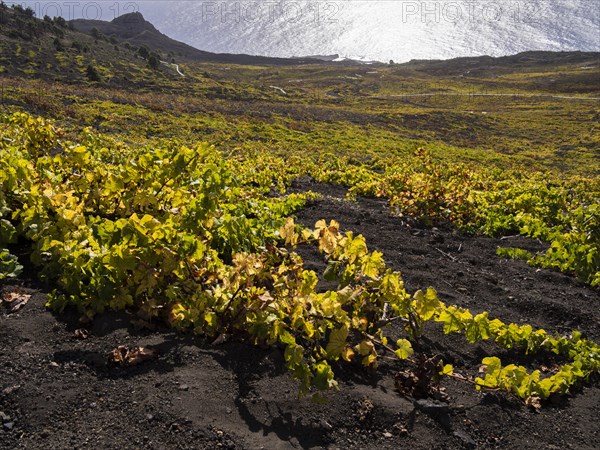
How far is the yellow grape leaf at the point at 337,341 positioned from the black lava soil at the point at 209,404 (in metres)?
0.23

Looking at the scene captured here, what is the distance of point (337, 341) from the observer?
262cm

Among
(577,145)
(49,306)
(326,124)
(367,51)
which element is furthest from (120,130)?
(367,51)

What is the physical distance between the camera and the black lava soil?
2168 millimetres

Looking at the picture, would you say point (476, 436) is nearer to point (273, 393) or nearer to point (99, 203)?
point (273, 393)

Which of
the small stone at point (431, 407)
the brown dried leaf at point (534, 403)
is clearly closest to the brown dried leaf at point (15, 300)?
the small stone at point (431, 407)

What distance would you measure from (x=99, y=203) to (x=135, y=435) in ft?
8.13

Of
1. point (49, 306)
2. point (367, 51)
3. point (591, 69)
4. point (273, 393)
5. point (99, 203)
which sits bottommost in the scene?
point (273, 393)

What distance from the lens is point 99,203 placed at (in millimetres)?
4062

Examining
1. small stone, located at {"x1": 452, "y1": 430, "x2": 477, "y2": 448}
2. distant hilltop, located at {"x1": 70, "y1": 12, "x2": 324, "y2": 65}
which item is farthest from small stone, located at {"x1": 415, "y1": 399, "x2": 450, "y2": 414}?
distant hilltop, located at {"x1": 70, "y1": 12, "x2": 324, "y2": 65}

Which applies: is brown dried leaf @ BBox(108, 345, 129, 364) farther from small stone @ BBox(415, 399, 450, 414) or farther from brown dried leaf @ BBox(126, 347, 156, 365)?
small stone @ BBox(415, 399, 450, 414)

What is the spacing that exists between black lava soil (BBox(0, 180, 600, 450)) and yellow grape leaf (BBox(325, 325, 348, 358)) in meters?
0.23

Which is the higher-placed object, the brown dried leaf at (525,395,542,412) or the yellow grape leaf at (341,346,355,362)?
the yellow grape leaf at (341,346,355,362)

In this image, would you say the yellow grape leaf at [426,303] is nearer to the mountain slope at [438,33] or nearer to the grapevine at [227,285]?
the grapevine at [227,285]

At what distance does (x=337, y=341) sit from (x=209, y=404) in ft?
2.54
